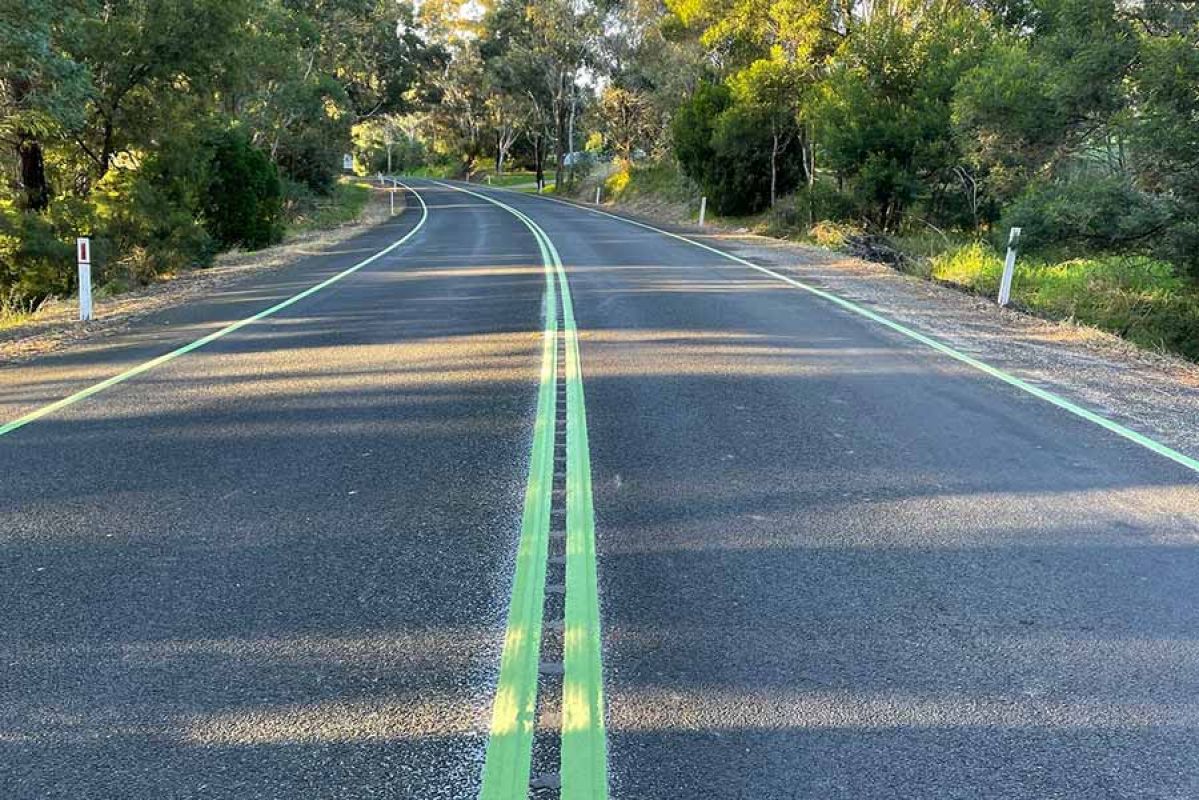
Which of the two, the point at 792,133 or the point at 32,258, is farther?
the point at 792,133

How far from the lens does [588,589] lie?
13.1 feet

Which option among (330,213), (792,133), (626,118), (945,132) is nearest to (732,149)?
(792,133)

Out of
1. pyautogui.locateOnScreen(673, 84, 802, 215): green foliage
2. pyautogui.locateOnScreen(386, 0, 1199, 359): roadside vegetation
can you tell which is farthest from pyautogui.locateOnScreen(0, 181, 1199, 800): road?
pyautogui.locateOnScreen(673, 84, 802, 215): green foliage

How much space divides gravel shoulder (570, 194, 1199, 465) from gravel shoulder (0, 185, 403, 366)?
9.62 meters

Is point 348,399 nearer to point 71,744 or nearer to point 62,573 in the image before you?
point 62,573

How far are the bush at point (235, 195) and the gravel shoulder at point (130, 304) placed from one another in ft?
3.04

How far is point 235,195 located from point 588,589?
23471 mm

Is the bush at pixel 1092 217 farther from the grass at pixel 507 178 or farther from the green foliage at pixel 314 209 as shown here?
the grass at pixel 507 178

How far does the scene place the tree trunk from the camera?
1845cm

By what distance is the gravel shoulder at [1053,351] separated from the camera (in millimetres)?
7336

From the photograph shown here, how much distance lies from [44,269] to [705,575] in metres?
17.6

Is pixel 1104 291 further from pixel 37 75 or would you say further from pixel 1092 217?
pixel 37 75

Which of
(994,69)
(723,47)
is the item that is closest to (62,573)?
(994,69)

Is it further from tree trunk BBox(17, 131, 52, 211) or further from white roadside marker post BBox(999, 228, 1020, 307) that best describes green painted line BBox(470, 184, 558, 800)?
tree trunk BBox(17, 131, 52, 211)
